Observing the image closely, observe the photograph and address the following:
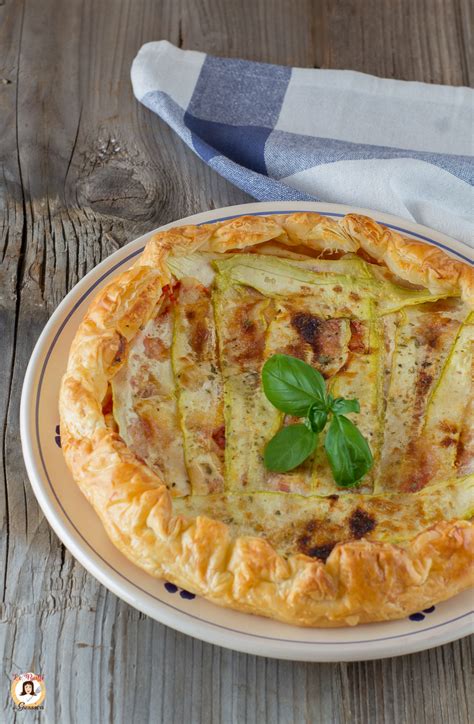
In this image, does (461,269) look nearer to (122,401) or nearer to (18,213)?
(122,401)

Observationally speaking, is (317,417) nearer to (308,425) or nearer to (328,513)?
(308,425)

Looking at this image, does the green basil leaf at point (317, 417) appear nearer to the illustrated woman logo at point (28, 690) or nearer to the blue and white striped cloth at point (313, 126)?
the illustrated woman logo at point (28, 690)

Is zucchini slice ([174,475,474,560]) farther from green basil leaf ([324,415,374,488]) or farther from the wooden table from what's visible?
the wooden table

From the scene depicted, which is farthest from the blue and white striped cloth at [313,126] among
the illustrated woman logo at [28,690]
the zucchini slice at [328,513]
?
the illustrated woman logo at [28,690]

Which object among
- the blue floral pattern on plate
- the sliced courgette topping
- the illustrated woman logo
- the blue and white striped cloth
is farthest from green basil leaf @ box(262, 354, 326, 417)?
the blue and white striped cloth

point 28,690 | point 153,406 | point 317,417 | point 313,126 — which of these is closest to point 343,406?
point 317,417

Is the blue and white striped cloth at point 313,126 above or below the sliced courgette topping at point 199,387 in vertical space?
above
